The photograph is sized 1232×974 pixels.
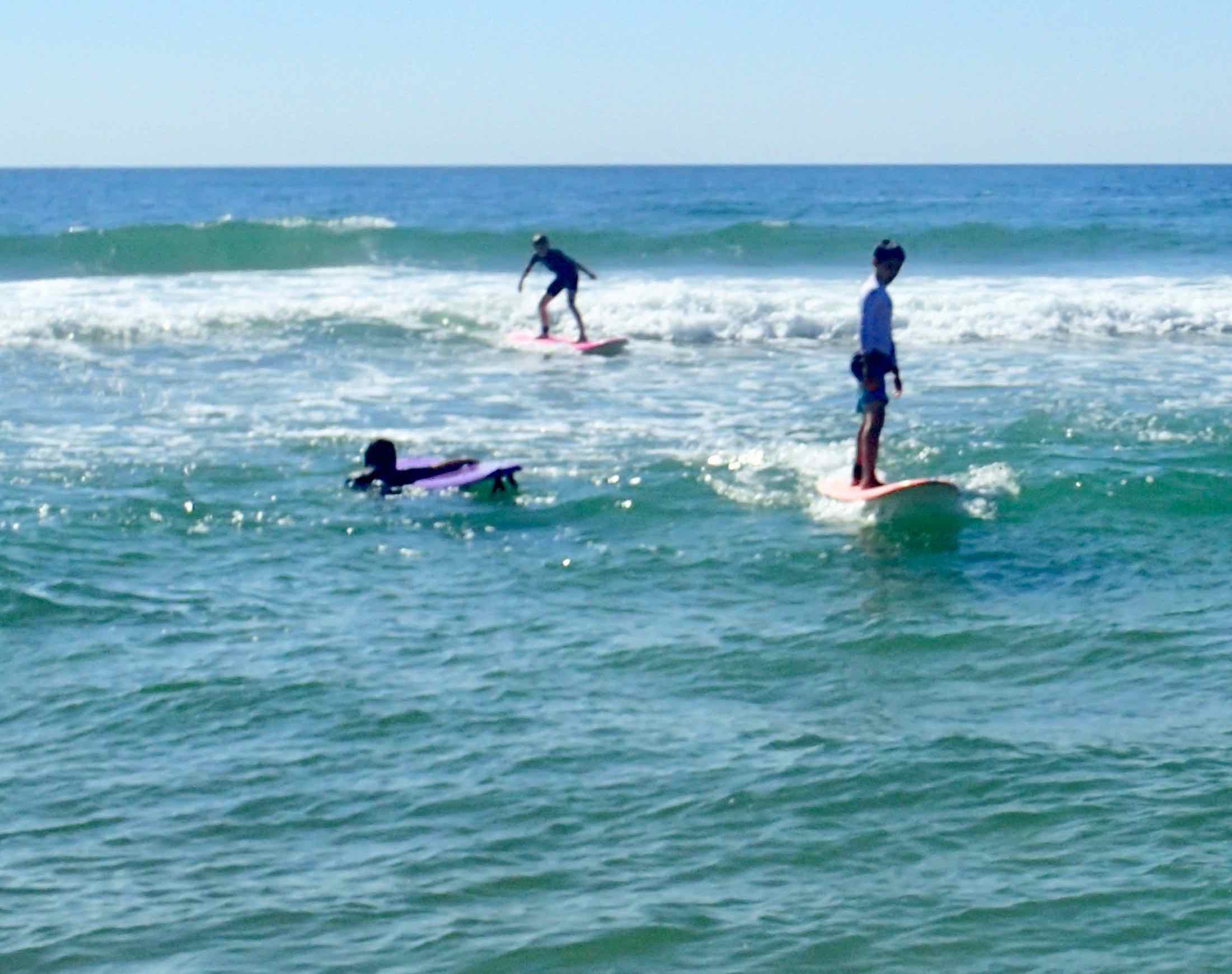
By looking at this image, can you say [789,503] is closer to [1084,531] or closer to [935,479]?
[935,479]

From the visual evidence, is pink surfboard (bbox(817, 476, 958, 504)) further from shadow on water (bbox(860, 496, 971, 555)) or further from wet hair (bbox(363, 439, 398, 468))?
wet hair (bbox(363, 439, 398, 468))

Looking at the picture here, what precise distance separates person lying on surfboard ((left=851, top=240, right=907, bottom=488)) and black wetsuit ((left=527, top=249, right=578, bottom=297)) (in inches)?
423

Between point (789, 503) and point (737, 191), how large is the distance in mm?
69400

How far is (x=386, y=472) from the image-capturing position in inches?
508

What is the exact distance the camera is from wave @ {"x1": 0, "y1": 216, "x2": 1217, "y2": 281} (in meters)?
37.9

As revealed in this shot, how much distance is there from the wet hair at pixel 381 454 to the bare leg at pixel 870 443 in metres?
3.36

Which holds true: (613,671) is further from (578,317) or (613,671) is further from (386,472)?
(578,317)

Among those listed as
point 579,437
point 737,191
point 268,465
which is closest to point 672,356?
point 579,437

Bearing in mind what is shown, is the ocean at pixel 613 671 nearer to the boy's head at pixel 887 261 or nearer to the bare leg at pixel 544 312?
the bare leg at pixel 544 312

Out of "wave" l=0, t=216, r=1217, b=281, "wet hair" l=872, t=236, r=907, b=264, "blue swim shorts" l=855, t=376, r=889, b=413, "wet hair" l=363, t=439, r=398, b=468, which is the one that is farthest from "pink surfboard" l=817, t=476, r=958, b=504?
"wave" l=0, t=216, r=1217, b=281

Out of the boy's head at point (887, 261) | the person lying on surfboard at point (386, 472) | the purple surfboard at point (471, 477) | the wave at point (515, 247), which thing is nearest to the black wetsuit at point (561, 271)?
the purple surfboard at point (471, 477)

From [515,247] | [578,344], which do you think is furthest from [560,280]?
[515,247]

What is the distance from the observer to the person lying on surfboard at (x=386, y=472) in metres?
12.9

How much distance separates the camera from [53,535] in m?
11.6
